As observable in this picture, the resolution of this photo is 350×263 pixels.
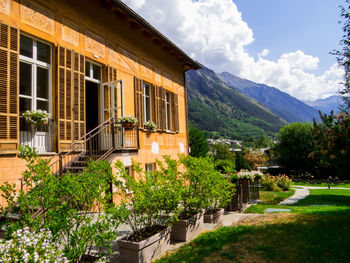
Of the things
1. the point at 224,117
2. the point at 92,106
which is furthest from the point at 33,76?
the point at 224,117

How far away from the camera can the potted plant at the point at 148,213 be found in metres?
4.15

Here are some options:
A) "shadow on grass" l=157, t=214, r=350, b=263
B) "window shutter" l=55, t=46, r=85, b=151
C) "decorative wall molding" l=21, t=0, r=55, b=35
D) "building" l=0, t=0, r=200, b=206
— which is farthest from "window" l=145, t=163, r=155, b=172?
"decorative wall molding" l=21, t=0, r=55, b=35

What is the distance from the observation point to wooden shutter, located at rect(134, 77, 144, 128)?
1056 centimetres

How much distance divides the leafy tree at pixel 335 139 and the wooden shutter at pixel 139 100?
7.54 meters

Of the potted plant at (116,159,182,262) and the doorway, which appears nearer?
the potted plant at (116,159,182,262)

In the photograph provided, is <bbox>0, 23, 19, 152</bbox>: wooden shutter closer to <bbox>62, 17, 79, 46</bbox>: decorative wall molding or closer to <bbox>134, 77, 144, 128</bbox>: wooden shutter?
<bbox>62, 17, 79, 46</bbox>: decorative wall molding

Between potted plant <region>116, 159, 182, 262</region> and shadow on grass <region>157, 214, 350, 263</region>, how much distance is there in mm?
311

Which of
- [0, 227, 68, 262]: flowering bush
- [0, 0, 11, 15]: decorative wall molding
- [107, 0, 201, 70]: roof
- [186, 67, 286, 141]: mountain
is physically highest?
[186, 67, 286, 141]: mountain

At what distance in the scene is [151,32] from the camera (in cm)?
1141

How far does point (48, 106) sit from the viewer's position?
7.14m

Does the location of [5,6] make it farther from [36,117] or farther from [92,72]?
[92,72]

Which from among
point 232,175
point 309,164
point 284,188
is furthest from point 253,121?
point 232,175

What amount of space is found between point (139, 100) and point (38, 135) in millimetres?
4734

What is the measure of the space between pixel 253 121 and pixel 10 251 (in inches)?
7166
